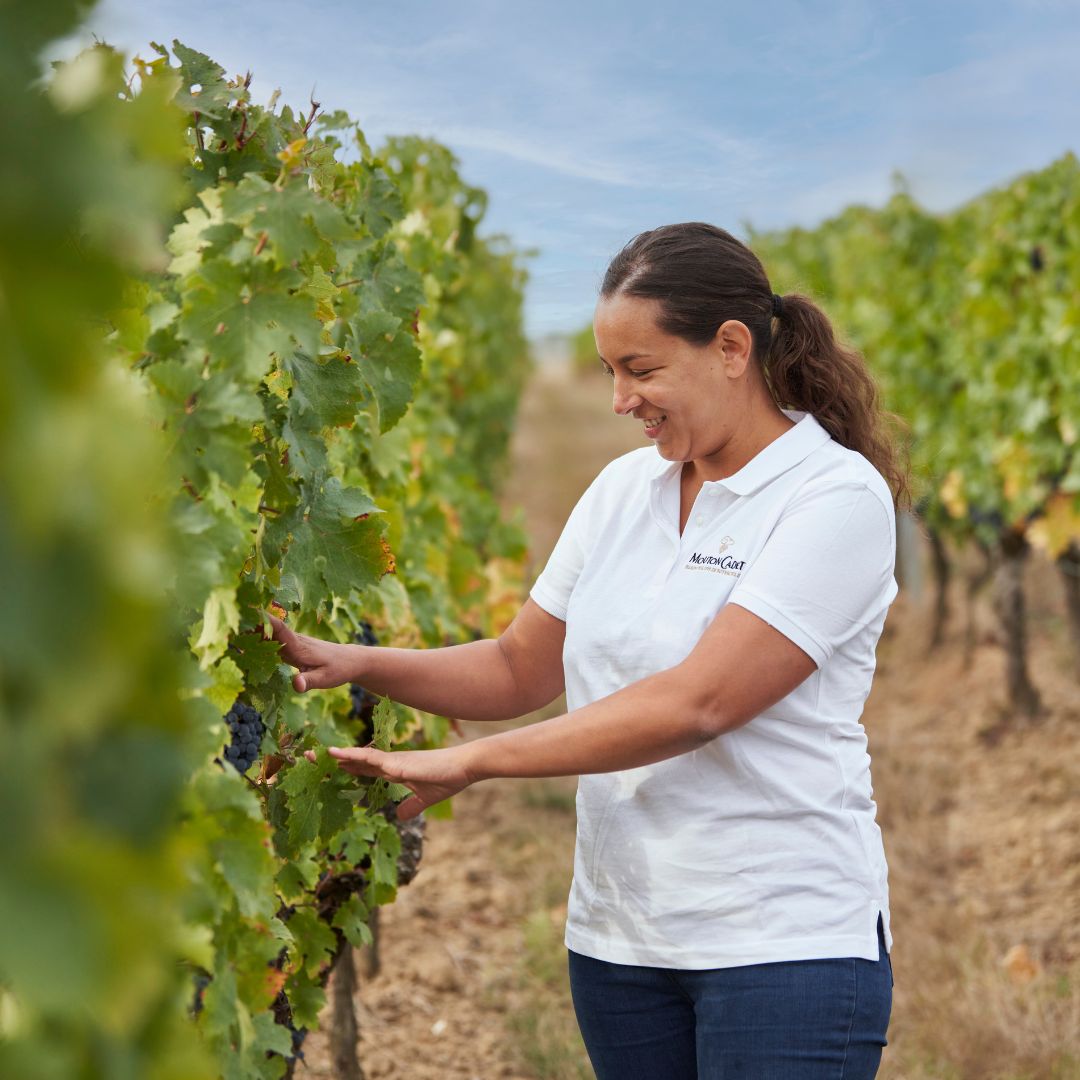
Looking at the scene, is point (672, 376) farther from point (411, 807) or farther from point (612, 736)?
point (411, 807)

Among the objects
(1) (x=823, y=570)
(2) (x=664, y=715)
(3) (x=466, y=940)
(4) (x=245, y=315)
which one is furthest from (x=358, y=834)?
(3) (x=466, y=940)

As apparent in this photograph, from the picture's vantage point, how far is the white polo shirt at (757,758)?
1.89 meters

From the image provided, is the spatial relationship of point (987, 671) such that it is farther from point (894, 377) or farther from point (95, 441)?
point (95, 441)

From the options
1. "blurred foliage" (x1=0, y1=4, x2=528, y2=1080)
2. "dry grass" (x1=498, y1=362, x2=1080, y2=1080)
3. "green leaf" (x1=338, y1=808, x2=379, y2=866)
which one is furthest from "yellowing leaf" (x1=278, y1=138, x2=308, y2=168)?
"dry grass" (x1=498, y1=362, x2=1080, y2=1080)

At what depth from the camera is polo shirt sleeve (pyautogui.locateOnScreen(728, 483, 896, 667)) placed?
1.84m

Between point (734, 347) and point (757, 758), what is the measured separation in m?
0.65

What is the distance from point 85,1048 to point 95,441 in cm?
37

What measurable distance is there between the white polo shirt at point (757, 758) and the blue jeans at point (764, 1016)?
33 millimetres

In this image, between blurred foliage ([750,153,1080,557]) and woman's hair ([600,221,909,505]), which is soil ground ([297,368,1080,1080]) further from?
woman's hair ([600,221,909,505])

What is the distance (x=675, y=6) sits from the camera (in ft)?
6.77

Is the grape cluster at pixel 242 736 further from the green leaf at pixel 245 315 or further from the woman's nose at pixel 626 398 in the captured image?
the woman's nose at pixel 626 398

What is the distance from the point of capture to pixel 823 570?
6.12ft

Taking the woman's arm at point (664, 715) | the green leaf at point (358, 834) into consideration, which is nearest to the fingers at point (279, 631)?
the woman's arm at point (664, 715)

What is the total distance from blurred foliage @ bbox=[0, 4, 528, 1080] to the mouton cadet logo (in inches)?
18.7
